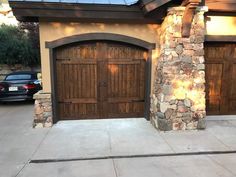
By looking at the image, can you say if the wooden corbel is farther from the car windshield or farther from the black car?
the car windshield

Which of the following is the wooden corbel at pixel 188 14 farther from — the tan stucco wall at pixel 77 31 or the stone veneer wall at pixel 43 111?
the stone veneer wall at pixel 43 111

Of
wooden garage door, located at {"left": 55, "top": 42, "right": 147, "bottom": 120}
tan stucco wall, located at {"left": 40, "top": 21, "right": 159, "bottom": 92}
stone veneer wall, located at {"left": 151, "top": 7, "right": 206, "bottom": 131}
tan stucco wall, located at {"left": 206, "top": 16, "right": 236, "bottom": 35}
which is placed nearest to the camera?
stone veneer wall, located at {"left": 151, "top": 7, "right": 206, "bottom": 131}

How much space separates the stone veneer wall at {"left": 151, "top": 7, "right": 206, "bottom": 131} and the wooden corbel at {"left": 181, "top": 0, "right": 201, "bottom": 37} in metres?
0.12

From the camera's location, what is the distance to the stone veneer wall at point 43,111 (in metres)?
6.32

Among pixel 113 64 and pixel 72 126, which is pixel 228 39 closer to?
pixel 113 64

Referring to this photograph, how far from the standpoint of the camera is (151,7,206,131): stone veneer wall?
584 cm

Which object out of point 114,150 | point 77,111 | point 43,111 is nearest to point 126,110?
point 77,111

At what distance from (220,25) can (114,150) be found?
4509mm

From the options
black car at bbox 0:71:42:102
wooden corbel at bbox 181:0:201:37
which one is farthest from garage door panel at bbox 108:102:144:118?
black car at bbox 0:71:42:102

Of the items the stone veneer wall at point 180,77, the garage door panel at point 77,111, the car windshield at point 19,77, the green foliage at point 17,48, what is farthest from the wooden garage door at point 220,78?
the green foliage at point 17,48

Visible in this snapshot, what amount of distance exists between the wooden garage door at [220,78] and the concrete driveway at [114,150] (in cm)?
63

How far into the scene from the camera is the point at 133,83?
6961 millimetres

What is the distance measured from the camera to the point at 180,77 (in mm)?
5922

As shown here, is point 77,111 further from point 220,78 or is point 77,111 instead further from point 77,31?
point 220,78
